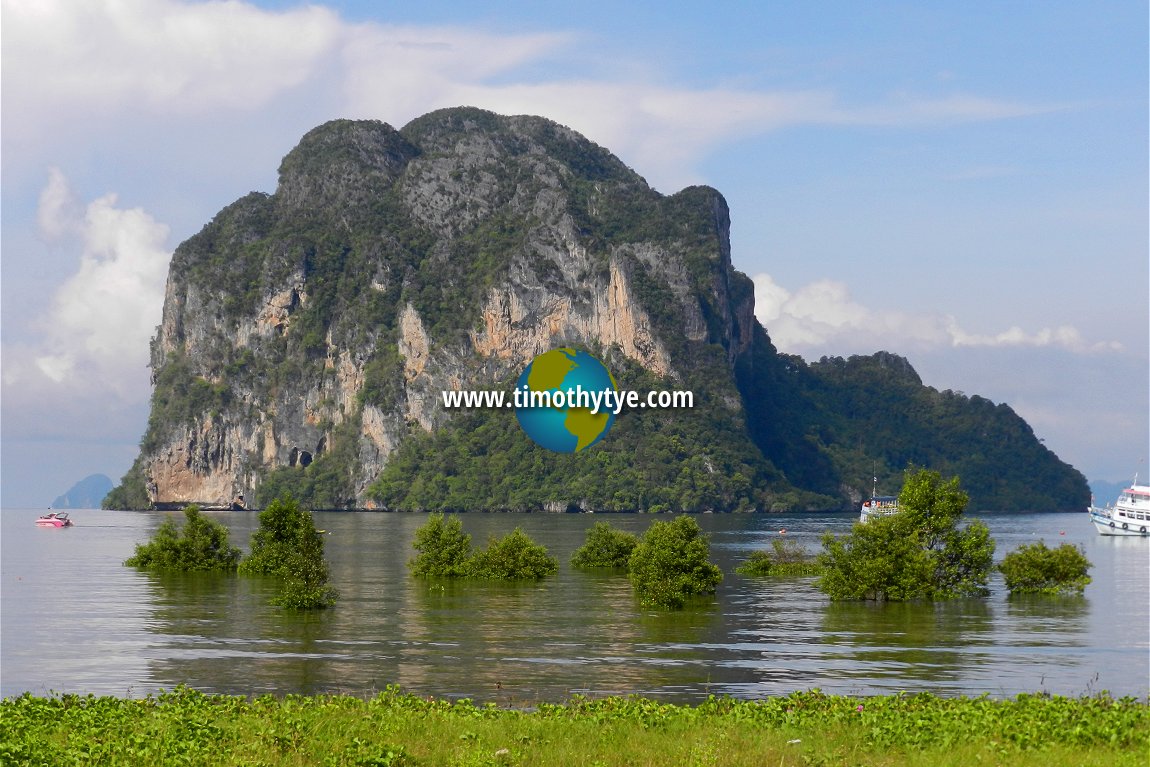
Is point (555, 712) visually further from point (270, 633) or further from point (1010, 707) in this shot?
point (270, 633)

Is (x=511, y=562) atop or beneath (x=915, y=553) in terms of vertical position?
beneath

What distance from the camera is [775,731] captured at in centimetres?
1998

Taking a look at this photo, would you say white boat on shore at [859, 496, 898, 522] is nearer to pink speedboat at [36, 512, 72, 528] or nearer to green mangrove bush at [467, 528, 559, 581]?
green mangrove bush at [467, 528, 559, 581]

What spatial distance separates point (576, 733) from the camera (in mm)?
19750

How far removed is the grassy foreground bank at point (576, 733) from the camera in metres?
17.8

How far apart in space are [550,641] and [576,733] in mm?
17593

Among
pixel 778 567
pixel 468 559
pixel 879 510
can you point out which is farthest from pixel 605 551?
pixel 879 510

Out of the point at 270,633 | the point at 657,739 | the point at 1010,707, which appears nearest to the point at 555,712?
the point at 657,739

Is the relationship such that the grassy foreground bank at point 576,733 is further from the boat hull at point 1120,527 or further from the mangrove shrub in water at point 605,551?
the boat hull at point 1120,527

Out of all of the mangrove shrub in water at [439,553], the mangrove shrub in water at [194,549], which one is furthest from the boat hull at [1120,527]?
the mangrove shrub in water at [194,549]

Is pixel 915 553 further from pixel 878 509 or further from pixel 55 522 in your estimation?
pixel 55 522

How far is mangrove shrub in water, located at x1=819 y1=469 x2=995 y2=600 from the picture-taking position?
48750 mm

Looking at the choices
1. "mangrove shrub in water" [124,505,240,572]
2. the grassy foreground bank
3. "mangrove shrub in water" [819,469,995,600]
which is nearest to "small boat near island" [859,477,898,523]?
"mangrove shrub in water" [819,469,995,600]

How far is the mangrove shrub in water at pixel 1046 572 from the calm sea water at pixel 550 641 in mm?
1102
